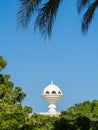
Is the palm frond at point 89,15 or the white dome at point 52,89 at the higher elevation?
the white dome at point 52,89

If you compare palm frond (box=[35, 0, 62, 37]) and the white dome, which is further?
the white dome

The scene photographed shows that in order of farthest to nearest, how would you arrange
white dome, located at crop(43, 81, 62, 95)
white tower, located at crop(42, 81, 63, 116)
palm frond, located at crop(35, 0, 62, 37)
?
white dome, located at crop(43, 81, 62, 95), white tower, located at crop(42, 81, 63, 116), palm frond, located at crop(35, 0, 62, 37)

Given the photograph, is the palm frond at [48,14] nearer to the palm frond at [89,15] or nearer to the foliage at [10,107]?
the palm frond at [89,15]

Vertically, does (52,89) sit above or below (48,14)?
above

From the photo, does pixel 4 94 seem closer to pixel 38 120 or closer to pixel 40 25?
pixel 38 120

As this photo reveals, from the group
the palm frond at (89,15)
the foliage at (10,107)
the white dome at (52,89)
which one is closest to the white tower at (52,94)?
the white dome at (52,89)

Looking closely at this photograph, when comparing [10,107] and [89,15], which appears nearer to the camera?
[89,15]

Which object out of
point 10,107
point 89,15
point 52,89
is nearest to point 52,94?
point 52,89

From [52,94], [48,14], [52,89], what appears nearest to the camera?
[48,14]

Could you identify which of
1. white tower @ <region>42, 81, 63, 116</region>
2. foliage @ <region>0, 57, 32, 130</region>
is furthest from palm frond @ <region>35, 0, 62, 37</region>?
white tower @ <region>42, 81, 63, 116</region>

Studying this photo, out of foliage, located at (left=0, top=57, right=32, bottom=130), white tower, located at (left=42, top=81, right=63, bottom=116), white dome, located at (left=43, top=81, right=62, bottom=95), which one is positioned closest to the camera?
foliage, located at (left=0, top=57, right=32, bottom=130)

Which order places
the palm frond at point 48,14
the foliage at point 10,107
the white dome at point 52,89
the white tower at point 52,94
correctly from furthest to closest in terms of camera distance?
the white dome at point 52,89, the white tower at point 52,94, the foliage at point 10,107, the palm frond at point 48,14

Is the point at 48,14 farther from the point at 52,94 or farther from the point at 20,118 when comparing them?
the point at 52,94

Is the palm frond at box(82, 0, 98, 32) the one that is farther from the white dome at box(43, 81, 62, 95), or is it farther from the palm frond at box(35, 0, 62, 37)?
the white dome at box(43, 81, 62, 95)
